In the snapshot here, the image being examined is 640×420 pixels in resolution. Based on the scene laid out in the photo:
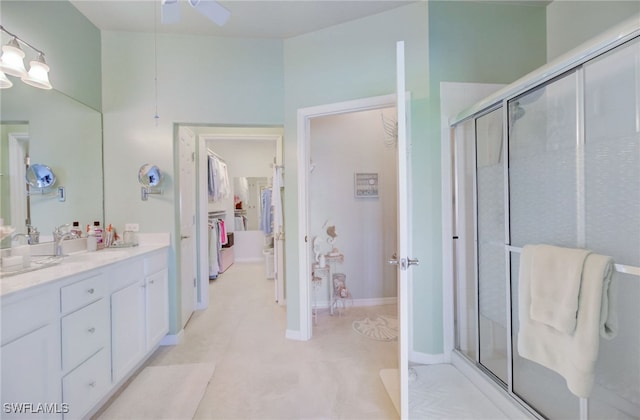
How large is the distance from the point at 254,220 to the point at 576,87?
5109 millimetres

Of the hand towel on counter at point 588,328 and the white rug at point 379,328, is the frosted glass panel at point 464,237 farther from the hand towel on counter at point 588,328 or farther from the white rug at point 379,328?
the hand towel on counter at point 588,328

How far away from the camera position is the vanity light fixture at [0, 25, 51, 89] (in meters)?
1.55

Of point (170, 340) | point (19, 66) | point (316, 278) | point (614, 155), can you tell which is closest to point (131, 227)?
point (170, 340)

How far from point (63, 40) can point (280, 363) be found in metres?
2.96

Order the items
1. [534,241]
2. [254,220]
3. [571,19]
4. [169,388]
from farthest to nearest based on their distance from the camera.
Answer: [254,220], [571,19], [169,388], [534,241]

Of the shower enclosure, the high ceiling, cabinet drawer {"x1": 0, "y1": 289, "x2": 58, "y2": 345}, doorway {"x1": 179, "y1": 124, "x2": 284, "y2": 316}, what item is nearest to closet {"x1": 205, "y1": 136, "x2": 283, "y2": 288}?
doorway {"x1": 179, "y1": 124, "x2": 284, "y2": 316}

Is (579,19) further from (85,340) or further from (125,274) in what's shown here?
(85,340)

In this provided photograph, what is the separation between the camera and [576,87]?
1387 millimetres

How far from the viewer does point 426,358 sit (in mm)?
2068

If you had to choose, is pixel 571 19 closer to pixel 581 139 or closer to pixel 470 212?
pixel 581 139

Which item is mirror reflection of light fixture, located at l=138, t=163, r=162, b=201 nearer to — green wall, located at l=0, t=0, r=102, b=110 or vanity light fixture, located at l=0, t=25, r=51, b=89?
green wall, located at l=0, t=0, r=102, b=110

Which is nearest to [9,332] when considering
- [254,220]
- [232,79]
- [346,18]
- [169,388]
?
[169,388]

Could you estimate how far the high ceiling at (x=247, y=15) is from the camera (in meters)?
2.04

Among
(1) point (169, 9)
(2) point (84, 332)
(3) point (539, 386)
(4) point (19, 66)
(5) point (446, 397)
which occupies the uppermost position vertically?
(1) point (169, 9)
